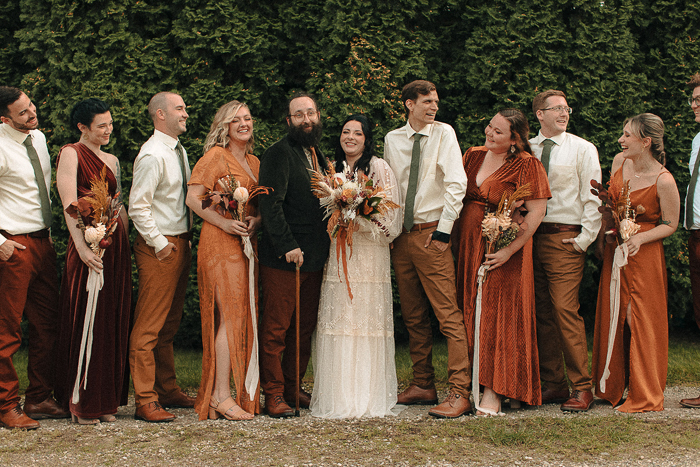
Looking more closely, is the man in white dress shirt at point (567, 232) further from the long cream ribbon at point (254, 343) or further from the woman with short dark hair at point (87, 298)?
the woman with short dark hair at point (87, 298)

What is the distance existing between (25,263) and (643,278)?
494 centimetres

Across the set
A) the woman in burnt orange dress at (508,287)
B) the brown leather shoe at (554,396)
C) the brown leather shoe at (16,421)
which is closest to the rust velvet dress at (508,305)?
the woman in burnt orange dress at (508,287)

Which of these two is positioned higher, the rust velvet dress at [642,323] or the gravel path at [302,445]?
the rust velvet dress at [642,323]

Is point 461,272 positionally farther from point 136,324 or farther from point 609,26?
point 609,26

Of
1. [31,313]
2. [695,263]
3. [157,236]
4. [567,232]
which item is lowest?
[31,313]

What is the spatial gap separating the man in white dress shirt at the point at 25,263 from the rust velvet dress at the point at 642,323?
4577 millimetres

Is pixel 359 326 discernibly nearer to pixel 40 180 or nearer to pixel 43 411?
pixel 43 411

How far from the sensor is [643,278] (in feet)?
17.5

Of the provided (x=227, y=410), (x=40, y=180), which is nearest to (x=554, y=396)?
(x=227, y=410)

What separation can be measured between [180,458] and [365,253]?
2.06m

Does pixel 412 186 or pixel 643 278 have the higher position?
pixel 412 186

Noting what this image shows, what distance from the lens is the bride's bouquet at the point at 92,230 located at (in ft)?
15.7

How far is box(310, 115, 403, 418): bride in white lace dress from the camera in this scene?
512cm

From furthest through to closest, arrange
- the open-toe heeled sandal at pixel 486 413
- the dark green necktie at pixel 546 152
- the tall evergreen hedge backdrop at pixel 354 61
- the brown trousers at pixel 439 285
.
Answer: the tall evergreen hedge backdrop at pixel 354 61 → the dark green necktie at pixel 546 152 → the brown trousers at pixel 439 285 → the open-toe heeled sandal at pixel 486 413
